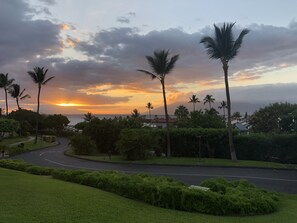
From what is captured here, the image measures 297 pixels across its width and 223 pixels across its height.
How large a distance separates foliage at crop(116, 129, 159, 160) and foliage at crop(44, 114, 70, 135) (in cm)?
5463

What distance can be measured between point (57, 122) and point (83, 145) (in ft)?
155

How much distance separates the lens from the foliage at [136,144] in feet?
103

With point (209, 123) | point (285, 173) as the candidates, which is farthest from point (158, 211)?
point (209, 123)

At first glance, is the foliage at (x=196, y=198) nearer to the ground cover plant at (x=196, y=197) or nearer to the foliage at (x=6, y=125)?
the ground cover plant at (x=196, y=197)

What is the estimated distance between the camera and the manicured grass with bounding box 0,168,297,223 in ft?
21.3

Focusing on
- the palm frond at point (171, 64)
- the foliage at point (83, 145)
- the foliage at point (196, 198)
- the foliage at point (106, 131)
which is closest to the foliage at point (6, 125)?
the foliage at point (106, 131)

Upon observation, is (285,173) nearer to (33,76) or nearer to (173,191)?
(173,191)

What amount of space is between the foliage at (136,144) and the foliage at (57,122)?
54.6 metres

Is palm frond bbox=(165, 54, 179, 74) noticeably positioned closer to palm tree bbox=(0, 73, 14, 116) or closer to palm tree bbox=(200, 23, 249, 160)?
palm tree bbox=(200, 23, 249, 160)

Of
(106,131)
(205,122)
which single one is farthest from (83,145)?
(205,122)

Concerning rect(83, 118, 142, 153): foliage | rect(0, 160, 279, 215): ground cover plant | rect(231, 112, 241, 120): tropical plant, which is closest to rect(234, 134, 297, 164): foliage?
rect(83, 118, 142, 153): foliage

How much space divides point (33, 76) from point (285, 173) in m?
45.3

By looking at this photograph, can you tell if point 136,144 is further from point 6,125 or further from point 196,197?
point 6,125

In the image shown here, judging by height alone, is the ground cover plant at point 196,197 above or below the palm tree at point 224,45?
below
